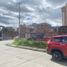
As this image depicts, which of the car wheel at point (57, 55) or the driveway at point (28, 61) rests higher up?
the car wheel at point (57, 55)

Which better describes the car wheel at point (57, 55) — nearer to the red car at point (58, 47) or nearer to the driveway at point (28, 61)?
the red car at point (58, 47)

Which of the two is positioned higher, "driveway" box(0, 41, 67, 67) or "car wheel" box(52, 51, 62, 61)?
"car wheel" box(52, 51, 62, 61)

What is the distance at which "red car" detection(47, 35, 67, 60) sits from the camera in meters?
13.3

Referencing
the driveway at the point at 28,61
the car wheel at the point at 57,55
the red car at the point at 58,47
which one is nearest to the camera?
the driveway at the point at 28,61

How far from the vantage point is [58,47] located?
1359cm

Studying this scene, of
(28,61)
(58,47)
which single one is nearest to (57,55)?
(58,47)

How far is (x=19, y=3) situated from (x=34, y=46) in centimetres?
1458

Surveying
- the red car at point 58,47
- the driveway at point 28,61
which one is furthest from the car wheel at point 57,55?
the driveway at point 28,61

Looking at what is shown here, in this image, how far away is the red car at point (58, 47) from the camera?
13.3 m

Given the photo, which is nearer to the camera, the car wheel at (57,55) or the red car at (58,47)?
the red car at (58,47)

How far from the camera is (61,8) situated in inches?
2061

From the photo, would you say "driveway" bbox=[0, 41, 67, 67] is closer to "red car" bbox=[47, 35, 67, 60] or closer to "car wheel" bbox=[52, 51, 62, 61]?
"car wheel" bbox=[52, 51, 62, 61]

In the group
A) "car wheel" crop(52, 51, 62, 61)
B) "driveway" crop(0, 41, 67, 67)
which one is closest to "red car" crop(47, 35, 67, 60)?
"car wheel" crop(52, 51, 62, 61)

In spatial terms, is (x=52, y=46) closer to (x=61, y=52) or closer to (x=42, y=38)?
(x=61, y=52)
